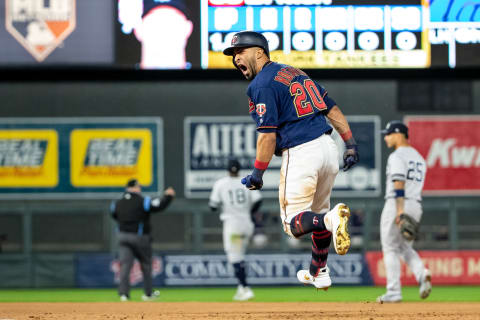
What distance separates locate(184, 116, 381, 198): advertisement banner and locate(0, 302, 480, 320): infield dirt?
6.50 m

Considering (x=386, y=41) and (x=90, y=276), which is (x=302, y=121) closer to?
(x=386, y=41)

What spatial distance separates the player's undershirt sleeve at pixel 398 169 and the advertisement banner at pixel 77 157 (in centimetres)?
781

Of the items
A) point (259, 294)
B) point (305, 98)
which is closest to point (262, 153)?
point (305, 98)

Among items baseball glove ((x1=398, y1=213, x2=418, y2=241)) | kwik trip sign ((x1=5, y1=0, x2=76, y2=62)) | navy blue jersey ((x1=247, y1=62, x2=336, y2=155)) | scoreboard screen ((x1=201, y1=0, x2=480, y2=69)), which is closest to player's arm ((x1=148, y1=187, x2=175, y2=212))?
scoreboard screen ((x1=201, y1=0, x2=480, y2=69))

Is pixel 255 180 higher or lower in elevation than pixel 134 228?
higher

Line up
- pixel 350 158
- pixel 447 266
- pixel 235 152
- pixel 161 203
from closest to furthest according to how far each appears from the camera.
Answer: pixel 350 158
pixel 161 203
pixel 447 266
pixel 235 152

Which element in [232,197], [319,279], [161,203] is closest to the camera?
[319,279]

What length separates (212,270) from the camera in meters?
17.1

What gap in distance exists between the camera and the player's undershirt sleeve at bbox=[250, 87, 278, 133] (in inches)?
277

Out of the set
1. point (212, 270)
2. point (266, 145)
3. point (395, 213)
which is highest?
point (266, 145)

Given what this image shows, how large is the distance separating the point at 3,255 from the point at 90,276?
68.0 inches

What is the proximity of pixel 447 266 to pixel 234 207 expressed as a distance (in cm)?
545

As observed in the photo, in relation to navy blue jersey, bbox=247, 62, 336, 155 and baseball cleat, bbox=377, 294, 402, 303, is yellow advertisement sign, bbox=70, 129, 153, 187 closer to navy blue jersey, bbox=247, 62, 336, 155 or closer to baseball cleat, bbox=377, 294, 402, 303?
baseball cleat, bbox=377, 294, 402, 303

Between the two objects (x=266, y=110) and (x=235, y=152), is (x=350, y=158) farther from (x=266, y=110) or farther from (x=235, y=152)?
(x=235, y=152)
